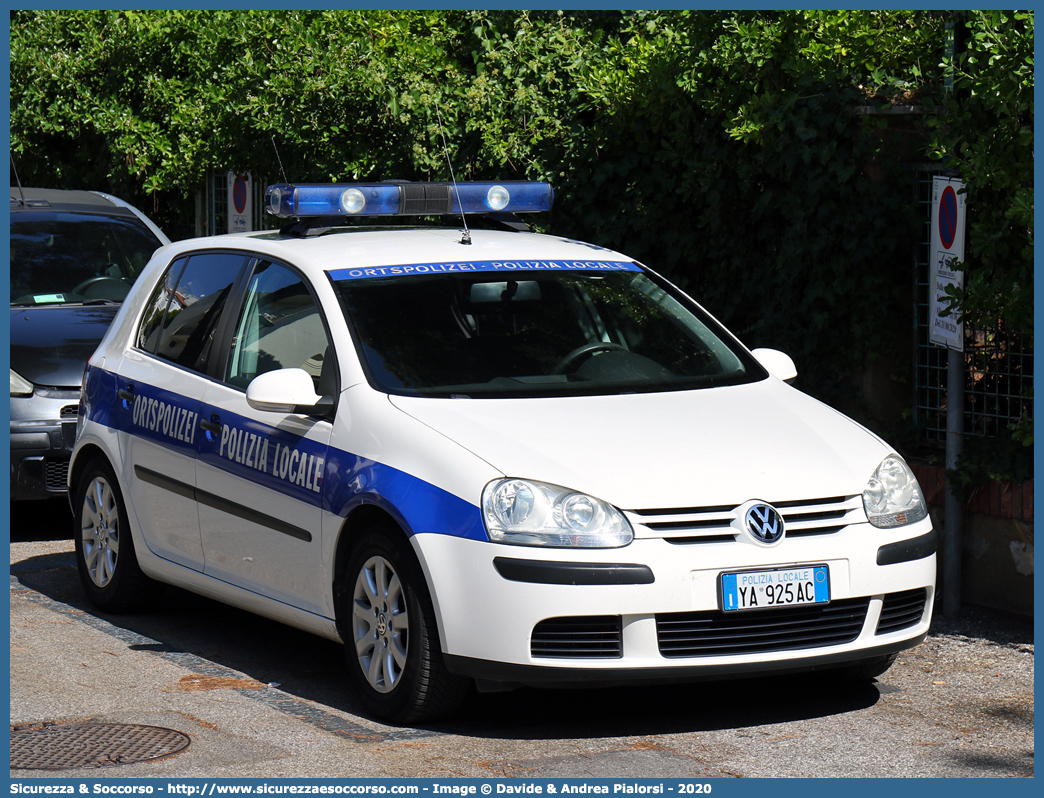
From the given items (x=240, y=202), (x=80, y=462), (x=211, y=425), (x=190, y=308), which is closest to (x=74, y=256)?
(x=80, y=462)

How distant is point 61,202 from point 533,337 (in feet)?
19.4

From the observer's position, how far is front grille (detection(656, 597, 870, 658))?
482cm

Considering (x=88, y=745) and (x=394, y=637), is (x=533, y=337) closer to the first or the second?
(x=394, y=637)

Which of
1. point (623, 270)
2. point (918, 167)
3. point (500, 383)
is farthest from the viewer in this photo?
point (918, 167)

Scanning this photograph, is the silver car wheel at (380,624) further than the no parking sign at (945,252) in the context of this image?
No

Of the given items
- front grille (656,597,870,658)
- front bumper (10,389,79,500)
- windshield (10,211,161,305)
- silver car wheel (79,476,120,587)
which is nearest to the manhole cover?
front grille (656,597,870,658)

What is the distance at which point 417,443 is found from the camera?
5.09m

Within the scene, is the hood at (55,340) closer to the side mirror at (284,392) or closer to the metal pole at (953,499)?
the side mirror at (284,392)

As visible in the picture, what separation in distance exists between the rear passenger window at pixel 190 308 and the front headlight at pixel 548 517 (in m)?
2.00

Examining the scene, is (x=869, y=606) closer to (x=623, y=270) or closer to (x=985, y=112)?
(x=623, y=270)

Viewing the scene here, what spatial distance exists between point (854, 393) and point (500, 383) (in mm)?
2892

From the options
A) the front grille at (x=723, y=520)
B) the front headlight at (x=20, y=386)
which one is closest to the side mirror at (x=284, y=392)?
the front grille at (x=723, y=520)

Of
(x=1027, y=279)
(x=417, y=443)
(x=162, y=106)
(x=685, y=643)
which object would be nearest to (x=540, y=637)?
(x=685, y=643)

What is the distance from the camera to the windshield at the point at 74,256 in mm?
9781
